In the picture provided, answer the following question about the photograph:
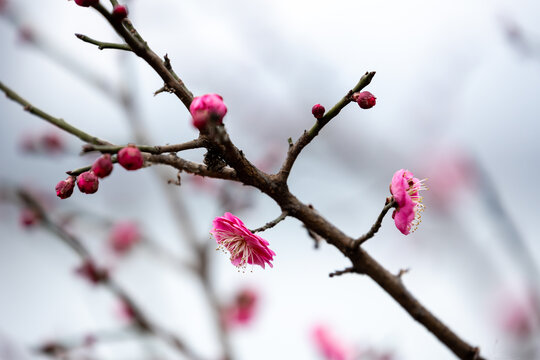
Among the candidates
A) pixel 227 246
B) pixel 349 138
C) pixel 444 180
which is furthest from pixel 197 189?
pixel 227 246

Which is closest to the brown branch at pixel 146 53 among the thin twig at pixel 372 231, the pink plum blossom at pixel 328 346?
the thin twig at pixel 372 231

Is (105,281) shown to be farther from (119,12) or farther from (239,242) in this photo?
(119,12)

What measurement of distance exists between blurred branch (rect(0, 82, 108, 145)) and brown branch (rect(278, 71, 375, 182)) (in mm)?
431

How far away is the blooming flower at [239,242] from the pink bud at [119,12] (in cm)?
58

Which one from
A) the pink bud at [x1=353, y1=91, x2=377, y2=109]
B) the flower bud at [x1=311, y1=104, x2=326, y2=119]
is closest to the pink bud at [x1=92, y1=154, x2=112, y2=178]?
the flower bud at [x1=311, y1=104, x2=326, y2=119]

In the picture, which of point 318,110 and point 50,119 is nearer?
point 50,119

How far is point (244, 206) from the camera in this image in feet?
11.0

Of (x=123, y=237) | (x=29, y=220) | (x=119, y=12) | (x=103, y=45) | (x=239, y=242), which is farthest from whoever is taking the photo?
(x=123, y=237)

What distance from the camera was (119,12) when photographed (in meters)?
0.97

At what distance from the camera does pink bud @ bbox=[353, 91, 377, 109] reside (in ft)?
3.70

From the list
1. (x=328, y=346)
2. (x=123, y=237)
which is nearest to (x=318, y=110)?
(x=328, y=346)

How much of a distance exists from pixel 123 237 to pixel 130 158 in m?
3.12

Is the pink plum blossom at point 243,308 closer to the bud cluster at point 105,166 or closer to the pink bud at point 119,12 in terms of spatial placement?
the bud cluster at point 105,166

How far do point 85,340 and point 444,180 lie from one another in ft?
8.92
